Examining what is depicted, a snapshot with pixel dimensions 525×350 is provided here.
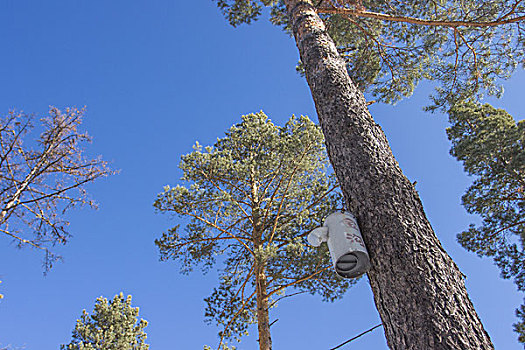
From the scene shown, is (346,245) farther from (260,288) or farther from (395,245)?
(260,288)

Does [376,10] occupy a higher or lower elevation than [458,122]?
lower

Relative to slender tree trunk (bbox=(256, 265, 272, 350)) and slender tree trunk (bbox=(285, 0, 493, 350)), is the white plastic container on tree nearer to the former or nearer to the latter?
slender tree trunk (bbox=(285, 0, 493, 350))

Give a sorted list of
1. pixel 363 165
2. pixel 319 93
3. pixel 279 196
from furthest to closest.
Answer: pixel 279 196, pixel 319 93, pixel 363 165

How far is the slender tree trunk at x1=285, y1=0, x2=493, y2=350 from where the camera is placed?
1.43 metres

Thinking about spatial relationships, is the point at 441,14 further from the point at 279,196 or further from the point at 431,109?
the point at 279,196

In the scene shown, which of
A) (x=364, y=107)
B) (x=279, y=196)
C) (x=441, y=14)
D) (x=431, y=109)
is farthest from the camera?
(x=279, y=196)

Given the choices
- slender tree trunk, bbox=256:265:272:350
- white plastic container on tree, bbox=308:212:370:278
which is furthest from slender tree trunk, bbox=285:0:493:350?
slender tree trunk, bbox=256:265:272:350

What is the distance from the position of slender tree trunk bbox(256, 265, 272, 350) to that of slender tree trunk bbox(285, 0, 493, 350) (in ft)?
15.3

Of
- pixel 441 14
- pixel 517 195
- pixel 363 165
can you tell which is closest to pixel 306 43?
pixel 363 165

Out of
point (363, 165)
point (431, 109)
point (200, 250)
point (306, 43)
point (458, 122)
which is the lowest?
point (363, 165)

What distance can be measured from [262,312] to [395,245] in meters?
5.07

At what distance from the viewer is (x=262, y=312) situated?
6.22 metres

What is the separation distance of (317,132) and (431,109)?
2354 millimetres

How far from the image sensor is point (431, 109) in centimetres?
609
